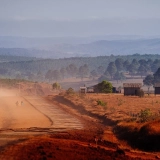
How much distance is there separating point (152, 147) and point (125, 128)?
648 cm

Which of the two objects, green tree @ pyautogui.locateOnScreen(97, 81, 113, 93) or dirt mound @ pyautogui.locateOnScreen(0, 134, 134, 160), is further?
green tree @ pyautogui.locateOnScreen(97, 81, 113, 93)

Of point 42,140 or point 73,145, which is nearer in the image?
point 73,145

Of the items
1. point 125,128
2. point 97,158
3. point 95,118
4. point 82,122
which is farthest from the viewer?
point 95,118

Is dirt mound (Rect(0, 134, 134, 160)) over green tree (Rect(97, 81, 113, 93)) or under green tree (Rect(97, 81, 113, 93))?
under

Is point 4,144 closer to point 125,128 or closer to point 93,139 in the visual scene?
point 93,139

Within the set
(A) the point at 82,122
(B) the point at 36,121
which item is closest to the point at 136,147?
(A) the point at 82,122

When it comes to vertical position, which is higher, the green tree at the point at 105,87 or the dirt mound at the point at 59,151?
the green tree at the point at 105,87

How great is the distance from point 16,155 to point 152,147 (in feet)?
23.4

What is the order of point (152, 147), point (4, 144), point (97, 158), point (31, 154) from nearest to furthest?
point (97, 158), point (31, 154), point (152, 147), point (4, 144)

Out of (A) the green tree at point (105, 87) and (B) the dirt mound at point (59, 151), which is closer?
(B) the dirt mound at point (59, 151)

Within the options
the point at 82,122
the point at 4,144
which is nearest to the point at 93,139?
the point at 4,144

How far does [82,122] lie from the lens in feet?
120

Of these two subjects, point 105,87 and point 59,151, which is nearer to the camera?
point 59,151

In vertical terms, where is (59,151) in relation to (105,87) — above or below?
below
